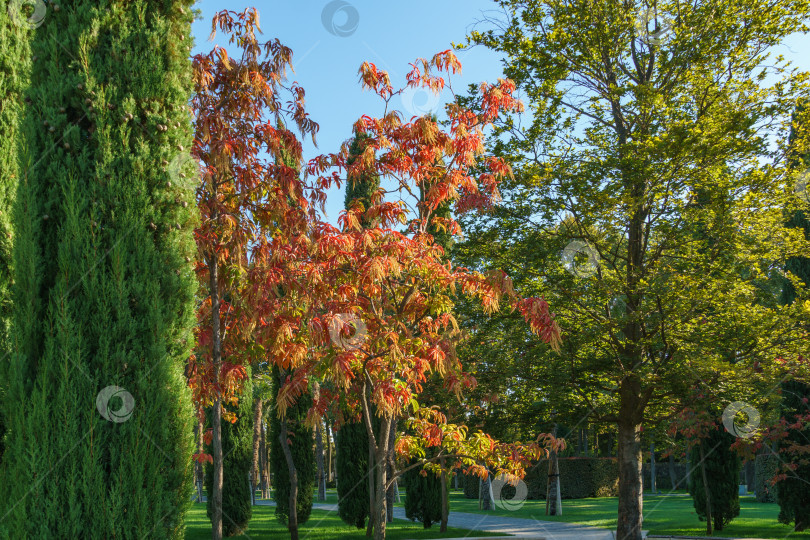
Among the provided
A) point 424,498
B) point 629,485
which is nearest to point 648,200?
point 629,485

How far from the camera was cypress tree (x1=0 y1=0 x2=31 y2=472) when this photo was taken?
15.4 ft

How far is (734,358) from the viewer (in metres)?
8.86

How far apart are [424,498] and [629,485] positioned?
615 centimetres

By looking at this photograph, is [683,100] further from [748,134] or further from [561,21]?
[561,21]

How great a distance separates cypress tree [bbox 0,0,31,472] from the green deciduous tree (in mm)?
6839

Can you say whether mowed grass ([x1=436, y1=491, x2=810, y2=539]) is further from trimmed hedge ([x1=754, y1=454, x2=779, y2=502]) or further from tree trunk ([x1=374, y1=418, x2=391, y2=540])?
tree trunk ([x1=374, y1=418, x2=391, y2=540])

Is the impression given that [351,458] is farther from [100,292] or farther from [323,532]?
[100,292]

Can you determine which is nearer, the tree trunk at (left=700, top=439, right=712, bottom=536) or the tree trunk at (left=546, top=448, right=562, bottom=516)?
the tree trunk at (left=700, top=439, right=712, bottom=536)

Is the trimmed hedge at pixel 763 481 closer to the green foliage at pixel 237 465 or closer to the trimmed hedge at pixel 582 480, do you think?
the trimmed hedge at pixel 582 480

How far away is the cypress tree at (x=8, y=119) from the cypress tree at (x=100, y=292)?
2.59 feet

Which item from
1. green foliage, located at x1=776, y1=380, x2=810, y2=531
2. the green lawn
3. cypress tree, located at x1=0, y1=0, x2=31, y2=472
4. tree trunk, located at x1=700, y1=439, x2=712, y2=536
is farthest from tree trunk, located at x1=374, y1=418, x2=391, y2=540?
green foliage, located at x1=776, y1=380, x2=810, y2=531

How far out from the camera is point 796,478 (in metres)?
12.8

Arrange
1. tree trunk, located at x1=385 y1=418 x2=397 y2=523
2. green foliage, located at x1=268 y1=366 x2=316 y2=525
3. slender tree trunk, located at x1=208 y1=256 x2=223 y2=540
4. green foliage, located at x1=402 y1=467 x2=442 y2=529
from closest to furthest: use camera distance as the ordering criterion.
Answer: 1. slender tree trunk, located at x1=208 y1=256 x2=223 y2=540
2. tree trunk, located at x1=385 y1=418 x2=397 y2=523
3. green foliage, located at x1=268 y1=366 x2=316 y2=525
4. green foliage, located at x1=402 y1=467 x2=442 y2=529

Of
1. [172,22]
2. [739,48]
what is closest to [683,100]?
[739,48]
